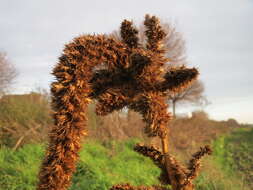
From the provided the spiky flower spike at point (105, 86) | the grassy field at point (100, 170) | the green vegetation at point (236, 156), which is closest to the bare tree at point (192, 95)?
the green vegetation at point (236, 156)

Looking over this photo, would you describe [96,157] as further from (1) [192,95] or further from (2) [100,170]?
(1) [192,95]

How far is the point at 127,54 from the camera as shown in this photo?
0.78 meters

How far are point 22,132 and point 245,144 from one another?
11.0 m

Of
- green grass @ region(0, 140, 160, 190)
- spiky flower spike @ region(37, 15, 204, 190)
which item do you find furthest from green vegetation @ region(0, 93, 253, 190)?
spiky flower spike @ region(37, 15, 204, 190)

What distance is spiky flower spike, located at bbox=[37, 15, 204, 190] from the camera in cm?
62

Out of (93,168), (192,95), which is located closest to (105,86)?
(93,168)

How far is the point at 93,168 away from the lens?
19.7 ft

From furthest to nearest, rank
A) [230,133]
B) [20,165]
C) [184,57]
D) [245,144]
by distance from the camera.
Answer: [230,133], [184,57], [245,144], [20,165]

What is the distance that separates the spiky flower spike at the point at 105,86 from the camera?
2.05ft

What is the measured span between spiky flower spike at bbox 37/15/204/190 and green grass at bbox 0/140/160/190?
14.4ft

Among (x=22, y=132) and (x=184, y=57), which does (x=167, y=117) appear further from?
(x=184, y=57)

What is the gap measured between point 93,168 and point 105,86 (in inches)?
216

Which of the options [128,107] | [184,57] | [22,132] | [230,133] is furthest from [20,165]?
[230,133]

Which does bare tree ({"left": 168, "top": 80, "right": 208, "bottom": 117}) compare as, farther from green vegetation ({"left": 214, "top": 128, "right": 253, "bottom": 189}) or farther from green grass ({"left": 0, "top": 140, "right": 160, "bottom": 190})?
green grass ({"left": 0, "top": 140, "right": 160, "bottom": 190})
